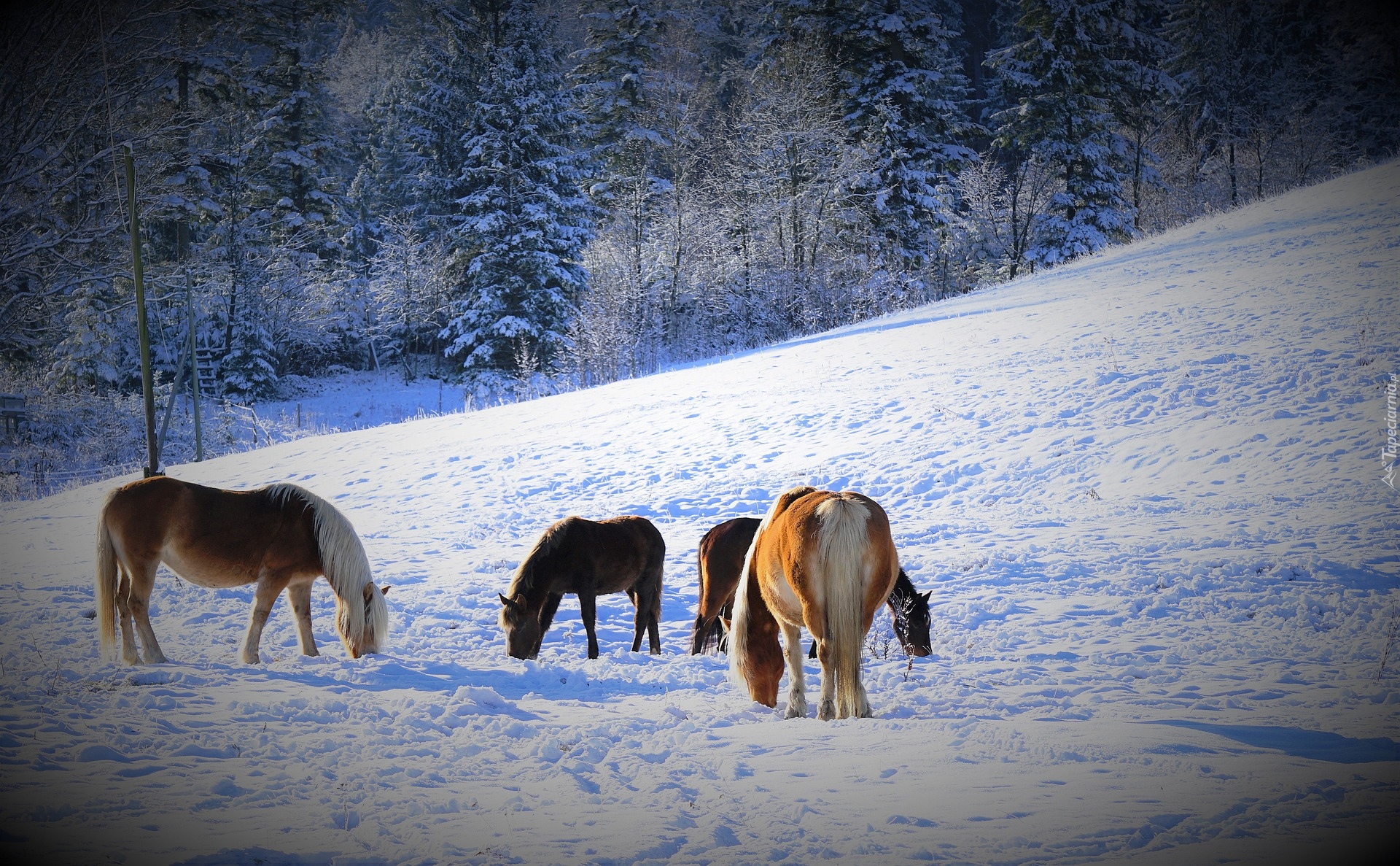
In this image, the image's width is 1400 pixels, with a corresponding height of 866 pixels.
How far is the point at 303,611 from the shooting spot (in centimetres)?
573

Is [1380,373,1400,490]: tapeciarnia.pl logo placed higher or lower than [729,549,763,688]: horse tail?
higher

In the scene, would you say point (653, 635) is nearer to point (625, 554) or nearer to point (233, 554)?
point (625, 554)

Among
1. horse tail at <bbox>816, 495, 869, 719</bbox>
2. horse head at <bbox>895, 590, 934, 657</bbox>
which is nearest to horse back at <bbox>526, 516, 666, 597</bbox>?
horse head at <bbox>895, 590, 934, 657</bbox>

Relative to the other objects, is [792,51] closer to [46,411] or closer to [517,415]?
[517,415]

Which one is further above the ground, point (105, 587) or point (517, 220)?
point (517, 220)

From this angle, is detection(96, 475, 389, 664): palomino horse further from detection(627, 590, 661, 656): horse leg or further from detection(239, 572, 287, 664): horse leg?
detection(627, 590, 661, 656): horse leg

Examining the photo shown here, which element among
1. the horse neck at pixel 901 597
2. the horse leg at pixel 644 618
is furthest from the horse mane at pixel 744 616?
the horse leg at pixel 644 618

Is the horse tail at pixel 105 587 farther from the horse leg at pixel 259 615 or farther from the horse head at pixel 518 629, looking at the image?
the horse head at pixel 518 629

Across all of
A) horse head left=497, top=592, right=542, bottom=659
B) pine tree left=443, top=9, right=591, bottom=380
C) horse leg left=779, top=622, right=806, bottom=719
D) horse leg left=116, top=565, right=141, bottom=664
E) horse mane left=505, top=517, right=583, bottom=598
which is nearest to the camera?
horse leg left=779, top=622, right=806, bottom=719

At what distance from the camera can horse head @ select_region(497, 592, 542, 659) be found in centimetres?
611

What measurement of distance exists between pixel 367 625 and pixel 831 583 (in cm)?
374

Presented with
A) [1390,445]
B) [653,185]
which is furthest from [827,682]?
[653,185]

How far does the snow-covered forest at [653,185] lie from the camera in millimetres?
25562

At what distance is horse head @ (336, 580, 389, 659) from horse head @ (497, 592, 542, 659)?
94cm
